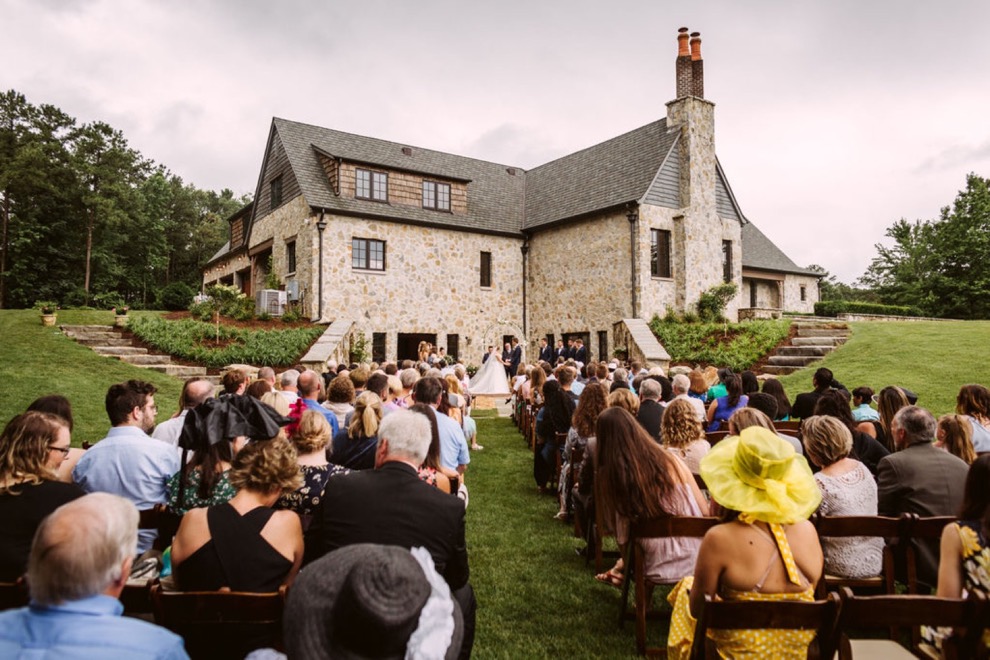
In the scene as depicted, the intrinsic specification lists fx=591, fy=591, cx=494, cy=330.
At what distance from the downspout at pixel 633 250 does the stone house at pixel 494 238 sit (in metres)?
0.05

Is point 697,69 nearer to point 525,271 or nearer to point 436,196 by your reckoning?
point 525,271

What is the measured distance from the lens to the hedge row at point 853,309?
31344mm

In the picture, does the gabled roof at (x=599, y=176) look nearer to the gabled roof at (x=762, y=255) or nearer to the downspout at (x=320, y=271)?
the downspout at (x=320, y=271)

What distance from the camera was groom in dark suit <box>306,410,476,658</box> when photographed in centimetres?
282

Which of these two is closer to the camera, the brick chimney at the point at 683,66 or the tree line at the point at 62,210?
the brick chimney at the point at 683,66

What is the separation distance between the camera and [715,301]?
827 inches

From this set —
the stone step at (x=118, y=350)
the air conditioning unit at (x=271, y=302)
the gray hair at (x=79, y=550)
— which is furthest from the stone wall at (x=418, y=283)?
the gray hair at (x=79, y=550)

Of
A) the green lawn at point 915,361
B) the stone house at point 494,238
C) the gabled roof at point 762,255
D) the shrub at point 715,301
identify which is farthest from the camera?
the gabled roof at point 762,255

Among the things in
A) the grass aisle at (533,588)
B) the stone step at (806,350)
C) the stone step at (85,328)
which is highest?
the stone step at (85,328)

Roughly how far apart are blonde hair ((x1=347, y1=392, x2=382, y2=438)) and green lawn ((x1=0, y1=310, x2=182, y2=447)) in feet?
24.2

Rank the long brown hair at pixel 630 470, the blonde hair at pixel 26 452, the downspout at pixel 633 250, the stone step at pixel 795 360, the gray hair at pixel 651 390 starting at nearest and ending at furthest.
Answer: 1. the blonde hair at pixel 26 452
2. the long brown hair at pixel 630 470
3. the gray hair at pixel 651 390
4. the stone step at pixel 795 360
5. the downspout at pixel 633 250

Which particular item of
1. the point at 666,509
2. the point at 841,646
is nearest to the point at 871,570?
the point at 666,509

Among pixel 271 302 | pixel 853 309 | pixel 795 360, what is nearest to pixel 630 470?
pixel 795 360

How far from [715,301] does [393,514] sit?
20080 millimetres
